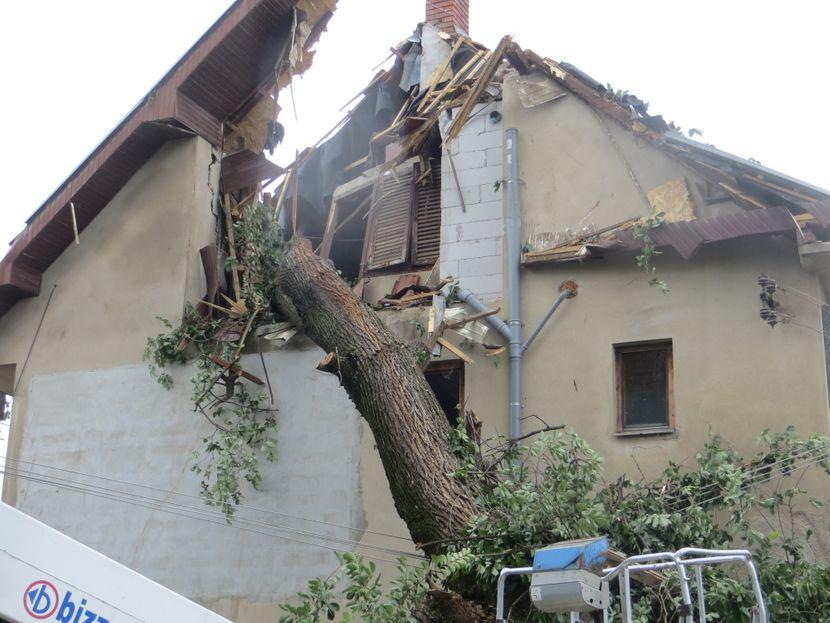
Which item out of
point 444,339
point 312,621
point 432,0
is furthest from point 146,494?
point 432,0

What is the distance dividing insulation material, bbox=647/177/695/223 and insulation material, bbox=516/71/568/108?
1523 millimetres

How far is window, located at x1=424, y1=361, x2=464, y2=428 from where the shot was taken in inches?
428

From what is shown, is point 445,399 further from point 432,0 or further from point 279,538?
point 432,0

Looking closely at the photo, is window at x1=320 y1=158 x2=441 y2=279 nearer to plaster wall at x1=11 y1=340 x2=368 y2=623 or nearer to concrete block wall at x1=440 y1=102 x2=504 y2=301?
concrete block wall at x1=440 y1=102 x2=504 y2=301

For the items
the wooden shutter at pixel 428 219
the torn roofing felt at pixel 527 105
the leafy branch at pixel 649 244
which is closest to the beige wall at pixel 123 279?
the torn roofing felt at pixel 527 105

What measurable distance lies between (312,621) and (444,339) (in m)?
3.93

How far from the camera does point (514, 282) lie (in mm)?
10594

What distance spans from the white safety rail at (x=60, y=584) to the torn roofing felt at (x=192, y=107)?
323 inches

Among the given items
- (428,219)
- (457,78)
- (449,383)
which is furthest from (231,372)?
(457,78)

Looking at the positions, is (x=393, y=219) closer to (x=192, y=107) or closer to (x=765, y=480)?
(x=192, y=107)

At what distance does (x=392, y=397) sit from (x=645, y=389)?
8.24ft

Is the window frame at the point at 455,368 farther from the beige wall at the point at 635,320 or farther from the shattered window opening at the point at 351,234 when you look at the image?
the shattered window opening at the point at 351,234

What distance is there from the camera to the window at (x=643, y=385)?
32.1 feet

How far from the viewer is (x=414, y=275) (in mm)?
11766
